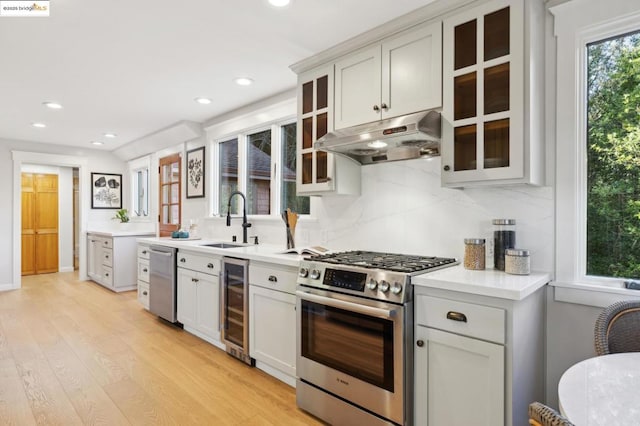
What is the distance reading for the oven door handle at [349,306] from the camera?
179 cm

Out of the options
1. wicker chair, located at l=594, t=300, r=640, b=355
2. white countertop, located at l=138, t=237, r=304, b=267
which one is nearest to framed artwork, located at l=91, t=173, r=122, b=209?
white countertop, located at l=138, t=237, r=304, b=267

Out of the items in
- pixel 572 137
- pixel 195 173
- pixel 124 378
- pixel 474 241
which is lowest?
pixel 124 378

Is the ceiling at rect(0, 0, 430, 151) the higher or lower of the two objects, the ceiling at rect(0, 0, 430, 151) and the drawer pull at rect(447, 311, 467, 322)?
the higher

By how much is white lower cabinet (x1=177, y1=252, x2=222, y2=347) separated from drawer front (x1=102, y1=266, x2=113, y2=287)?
103 inches

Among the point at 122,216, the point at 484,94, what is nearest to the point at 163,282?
the point at 122,216

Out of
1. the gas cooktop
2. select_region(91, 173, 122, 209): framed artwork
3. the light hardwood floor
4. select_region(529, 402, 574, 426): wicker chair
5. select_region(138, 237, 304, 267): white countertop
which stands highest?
select_region(91, 173, 122, 209): framed artwork

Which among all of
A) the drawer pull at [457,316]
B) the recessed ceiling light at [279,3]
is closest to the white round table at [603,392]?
the drawer pull at [457,316]

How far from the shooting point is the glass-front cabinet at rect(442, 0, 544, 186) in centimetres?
177

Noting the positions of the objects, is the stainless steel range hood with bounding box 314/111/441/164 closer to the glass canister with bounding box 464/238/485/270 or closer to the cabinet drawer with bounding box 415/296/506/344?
→ the glass canister with bounding box 464/238/485/270

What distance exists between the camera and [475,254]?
2.04 m

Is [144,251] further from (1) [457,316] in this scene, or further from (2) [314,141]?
(1) [457,316]

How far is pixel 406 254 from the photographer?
251cm

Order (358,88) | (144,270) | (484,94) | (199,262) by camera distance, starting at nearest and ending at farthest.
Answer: (484,94) → (358,88) → (199,262) → (144,270)

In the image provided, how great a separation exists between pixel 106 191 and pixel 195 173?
3.13 meters
